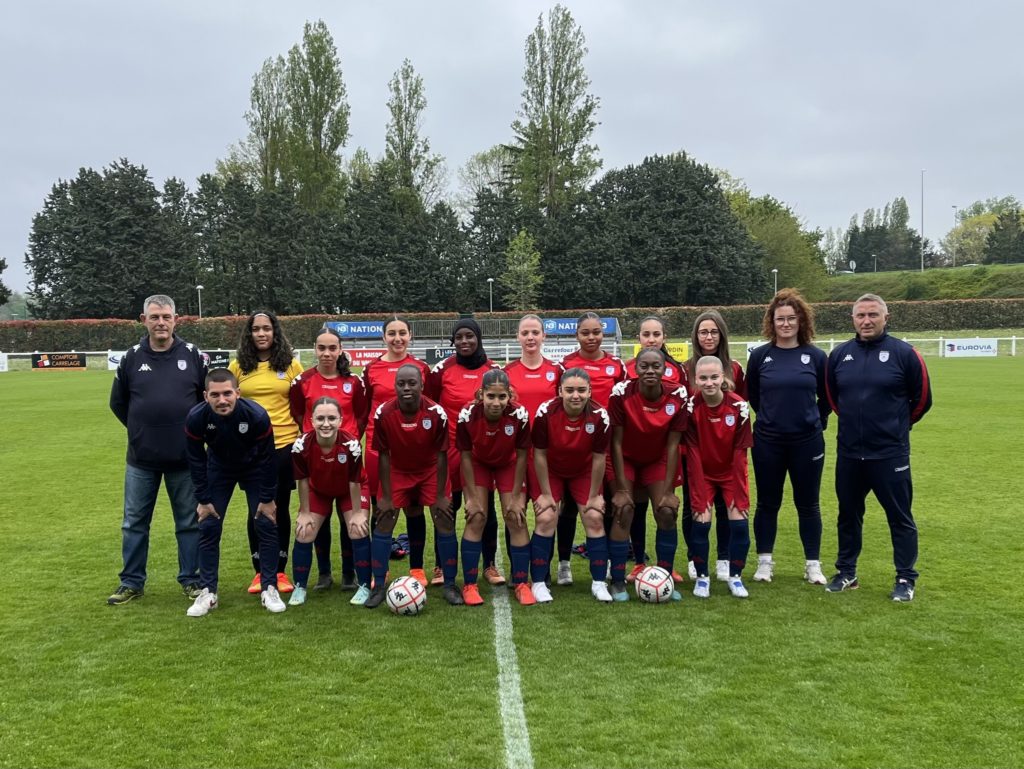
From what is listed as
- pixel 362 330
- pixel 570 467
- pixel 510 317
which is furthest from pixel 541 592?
pixel 510 317

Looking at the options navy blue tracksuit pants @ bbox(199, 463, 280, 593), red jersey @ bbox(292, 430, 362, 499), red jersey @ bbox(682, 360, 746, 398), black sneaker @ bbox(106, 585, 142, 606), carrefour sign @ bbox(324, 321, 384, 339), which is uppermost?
carrefour sign @ bbox(324, 321, 384, 339)

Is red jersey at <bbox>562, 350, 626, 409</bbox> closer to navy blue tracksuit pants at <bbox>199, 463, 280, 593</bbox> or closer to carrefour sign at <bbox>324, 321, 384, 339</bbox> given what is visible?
navy blue tracksuit pants at <bbox>199, 463, 280, 593</bbox>

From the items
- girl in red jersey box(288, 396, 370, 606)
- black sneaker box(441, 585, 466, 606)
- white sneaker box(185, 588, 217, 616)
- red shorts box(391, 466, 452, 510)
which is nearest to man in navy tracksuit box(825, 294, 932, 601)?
black sneaker box(441, 585, 466, 606)

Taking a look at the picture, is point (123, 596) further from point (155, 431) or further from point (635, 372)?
point (635, 372)

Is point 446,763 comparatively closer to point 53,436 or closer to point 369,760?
point 369,760

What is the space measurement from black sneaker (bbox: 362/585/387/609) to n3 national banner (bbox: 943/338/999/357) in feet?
105

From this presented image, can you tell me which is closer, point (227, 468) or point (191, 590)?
point (227, 468)

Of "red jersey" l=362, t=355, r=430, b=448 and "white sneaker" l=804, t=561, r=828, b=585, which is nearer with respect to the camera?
"white sneaker" l=804, t=561, r=828, b=585

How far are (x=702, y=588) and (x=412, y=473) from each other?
2201 mm

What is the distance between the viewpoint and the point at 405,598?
16.4 feet

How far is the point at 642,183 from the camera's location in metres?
52.2

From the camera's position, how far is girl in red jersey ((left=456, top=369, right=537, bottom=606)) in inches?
201

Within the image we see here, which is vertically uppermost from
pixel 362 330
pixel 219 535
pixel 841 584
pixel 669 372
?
pixel 362 330

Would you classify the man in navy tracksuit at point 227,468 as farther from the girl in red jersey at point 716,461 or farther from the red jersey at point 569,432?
the girl in red jersey at point 716,461
